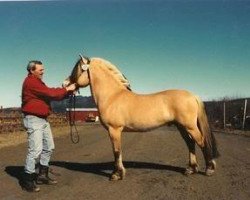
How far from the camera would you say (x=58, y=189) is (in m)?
7.29

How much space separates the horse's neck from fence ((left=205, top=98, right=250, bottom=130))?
56.5 ft

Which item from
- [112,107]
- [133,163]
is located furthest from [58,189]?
[133,163]

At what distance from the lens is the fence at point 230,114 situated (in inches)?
990

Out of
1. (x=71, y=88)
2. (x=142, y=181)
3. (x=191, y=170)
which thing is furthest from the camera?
(x=191, y=170)

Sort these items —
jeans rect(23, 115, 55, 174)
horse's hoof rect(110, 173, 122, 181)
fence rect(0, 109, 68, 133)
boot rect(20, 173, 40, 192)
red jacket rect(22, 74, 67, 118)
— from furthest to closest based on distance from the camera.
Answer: fence rect(0, 109, 68, 133)
horse's hoof rect(110, 173, 122, 181)
red jacket rect(22, 74, 67, 118)
jeans rect(23, 115, 55, 174)
boot rect(20, 173, 40, 192)

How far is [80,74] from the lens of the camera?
336 inches

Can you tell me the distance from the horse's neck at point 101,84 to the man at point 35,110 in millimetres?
917

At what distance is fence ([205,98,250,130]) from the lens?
82.5ft

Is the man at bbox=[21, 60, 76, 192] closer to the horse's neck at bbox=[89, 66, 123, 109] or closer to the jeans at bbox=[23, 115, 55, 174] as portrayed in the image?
the jeans at bbox=[23, 115, 55, 174]

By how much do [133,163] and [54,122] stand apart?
3702 cm

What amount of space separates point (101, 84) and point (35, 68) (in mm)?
1502

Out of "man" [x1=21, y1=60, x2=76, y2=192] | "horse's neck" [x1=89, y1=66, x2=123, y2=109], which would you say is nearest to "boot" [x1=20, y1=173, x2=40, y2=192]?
"man" [x1=21, y1=60, x2=76, y2=192]

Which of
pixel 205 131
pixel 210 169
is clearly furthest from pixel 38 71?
pixel 210 169

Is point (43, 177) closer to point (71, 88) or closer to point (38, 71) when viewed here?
point (71, 88)
